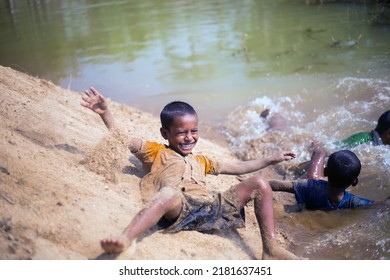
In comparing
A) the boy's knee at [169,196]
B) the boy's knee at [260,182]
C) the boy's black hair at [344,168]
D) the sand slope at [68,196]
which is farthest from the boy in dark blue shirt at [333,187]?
the boy's knee at [169,196]

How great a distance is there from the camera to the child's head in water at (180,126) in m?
2.94

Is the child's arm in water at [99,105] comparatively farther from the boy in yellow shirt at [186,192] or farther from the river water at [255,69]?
the river water at [255,69]

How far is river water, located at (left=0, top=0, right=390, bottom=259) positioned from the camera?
368cm

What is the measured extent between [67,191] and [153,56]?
673cm

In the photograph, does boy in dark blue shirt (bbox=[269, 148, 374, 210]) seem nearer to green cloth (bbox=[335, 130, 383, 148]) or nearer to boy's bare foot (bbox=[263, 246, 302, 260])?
boy's bare foot (bbox=[263, 246, 302, 260])

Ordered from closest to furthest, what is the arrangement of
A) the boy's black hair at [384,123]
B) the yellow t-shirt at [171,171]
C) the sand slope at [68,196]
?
1. the sand slope at [68,196]
2. the yellow t-shirt at [171,171]
3. the boy's black hair at [384,123]

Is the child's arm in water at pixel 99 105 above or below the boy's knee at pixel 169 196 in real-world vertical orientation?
above

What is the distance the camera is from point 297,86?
6691 mm

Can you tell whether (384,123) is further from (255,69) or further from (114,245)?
(255,69)

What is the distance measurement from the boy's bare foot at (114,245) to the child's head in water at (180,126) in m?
0.98

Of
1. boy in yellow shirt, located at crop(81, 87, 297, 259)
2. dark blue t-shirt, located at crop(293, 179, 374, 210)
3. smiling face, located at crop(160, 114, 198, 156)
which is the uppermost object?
smiling face, located at crop(160, 114, 198, 156)

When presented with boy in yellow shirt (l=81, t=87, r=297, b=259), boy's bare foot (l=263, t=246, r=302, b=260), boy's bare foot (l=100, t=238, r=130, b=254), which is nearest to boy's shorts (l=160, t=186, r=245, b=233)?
boy in yellow shirt (l=81, t=87, r=297, b=259)

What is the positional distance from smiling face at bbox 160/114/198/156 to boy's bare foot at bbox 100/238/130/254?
98 cm
